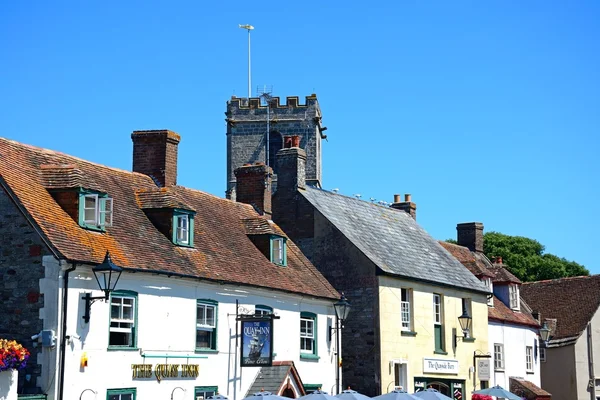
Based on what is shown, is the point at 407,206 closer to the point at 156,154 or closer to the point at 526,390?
the point at 526,390

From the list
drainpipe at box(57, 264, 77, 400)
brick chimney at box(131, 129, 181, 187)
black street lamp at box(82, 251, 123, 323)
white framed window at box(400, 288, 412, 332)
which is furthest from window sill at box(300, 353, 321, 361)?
drainpipe at box(57, 264, 77, 400)

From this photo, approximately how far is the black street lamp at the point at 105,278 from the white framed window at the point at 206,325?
4173 mm

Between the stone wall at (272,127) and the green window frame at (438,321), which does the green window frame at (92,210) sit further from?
the stone wall at (272,127)

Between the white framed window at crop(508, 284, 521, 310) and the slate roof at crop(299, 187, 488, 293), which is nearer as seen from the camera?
the slate roof at crop(299, 187, 488, 293)

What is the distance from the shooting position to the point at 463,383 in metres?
40.2

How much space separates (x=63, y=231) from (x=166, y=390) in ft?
16.9

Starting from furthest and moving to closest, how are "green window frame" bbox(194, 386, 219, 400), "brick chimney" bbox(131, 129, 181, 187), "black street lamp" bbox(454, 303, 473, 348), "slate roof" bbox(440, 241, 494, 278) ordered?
"slate roof" bbox(440, 241, 494, 278), "black street lamp" bbox(454, 303, 473, 348), "brick chimney" bbox(131, 129, 181, 187), "green window frame" bbox(194, 386, 219, 400)

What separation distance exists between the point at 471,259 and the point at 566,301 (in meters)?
10.4

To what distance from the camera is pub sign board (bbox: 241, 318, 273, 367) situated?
92.9 feet

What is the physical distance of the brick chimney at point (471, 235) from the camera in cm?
5069

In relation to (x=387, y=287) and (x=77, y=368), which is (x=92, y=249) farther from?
(x=387, y=287)

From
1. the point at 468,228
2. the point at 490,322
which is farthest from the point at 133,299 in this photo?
the point at 468,228

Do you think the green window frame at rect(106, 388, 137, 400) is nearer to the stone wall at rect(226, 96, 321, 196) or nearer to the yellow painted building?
the yellow painted building

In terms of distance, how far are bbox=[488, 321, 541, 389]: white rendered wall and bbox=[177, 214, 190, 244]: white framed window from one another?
1949 cm
